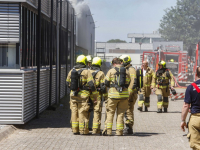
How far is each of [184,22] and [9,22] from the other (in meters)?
91.4

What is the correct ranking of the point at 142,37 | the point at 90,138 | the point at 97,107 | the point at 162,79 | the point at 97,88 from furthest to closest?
1. the point at 142,37
2. the point at 162,79
3. the point at 97,88
4. the point at 97,107
5. the point at 90,138

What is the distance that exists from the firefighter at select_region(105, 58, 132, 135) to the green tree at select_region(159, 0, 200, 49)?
280ft

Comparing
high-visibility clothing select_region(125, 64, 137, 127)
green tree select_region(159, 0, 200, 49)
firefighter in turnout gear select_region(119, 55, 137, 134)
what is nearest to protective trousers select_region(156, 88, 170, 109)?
firefighter in turnout gear select_region(119, 55, 137, 134)

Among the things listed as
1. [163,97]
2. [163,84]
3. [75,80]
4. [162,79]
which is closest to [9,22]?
[75,80]

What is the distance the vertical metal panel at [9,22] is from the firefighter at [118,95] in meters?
2.60

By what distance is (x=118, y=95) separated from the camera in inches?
411

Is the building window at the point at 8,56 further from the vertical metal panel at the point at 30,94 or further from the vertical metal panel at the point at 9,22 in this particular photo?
the vertical metal panel at the point at 30,94

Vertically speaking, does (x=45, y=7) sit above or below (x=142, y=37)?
below

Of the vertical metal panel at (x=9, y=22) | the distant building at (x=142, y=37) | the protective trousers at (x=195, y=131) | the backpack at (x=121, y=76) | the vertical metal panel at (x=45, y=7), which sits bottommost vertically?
the protective trousers at (x=195, y=131)

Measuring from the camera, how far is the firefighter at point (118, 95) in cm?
1036

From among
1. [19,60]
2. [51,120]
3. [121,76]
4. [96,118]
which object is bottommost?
[51,120]

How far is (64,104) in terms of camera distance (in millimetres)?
18094

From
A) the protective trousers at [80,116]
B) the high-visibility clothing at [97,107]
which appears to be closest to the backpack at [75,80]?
the protective trousers at [80,116]

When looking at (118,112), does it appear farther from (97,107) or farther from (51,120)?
(51,120)
